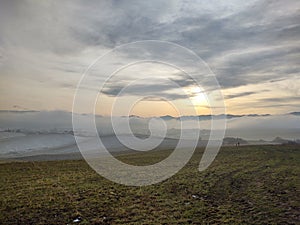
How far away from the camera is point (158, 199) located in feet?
79.3

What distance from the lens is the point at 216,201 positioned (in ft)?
76.9

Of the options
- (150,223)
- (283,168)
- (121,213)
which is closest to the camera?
(150,223)

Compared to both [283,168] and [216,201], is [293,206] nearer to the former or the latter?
[216,201]

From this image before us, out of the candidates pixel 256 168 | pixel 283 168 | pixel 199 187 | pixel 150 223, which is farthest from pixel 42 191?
pixel 283 168

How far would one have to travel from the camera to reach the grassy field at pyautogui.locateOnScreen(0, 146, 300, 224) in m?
18.9

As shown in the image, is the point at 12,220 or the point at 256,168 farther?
the point at 256,168

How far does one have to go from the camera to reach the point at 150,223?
703 inches

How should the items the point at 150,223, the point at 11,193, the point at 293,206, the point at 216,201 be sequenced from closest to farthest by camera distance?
the point at 150,223 < the point at 293,206 < the point at 216,201 < the point at 11,193

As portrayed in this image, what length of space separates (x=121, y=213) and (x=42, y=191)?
36.6ft

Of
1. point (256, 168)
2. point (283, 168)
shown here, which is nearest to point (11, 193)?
point (256, 168)

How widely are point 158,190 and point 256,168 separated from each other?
19.8 meters

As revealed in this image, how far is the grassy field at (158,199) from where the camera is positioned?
62.0 ft

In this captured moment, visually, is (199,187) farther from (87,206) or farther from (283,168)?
(283,168)

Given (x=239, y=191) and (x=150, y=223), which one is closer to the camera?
(x=150, y=223)
